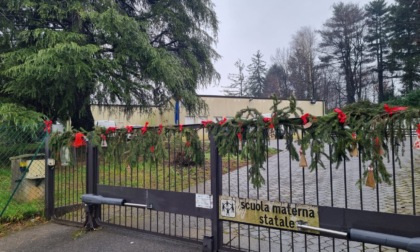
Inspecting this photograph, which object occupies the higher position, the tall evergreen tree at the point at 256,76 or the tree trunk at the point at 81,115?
the tall evergreen tree at the point at 256,76

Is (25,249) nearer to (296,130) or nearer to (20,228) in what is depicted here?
(20,228)

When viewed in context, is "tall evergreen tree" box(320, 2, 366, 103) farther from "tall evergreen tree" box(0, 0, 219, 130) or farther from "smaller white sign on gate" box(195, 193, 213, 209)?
"smaller white sign on gate" box(195, 193, 213, 209)

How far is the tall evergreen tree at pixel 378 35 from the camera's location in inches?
1495

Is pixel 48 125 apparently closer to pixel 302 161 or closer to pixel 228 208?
pixel 228 208

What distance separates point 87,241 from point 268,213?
2.65 meters

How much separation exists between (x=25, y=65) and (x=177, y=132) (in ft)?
26.3

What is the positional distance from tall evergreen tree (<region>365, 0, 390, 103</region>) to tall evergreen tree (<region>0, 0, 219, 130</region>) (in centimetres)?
3144

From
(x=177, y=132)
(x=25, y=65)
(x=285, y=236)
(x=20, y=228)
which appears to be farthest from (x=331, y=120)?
(x=25, y=65)

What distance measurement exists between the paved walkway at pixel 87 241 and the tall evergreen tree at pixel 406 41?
34197 millimetres

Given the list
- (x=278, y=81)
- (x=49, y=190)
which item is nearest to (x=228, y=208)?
(x=49, y=190)

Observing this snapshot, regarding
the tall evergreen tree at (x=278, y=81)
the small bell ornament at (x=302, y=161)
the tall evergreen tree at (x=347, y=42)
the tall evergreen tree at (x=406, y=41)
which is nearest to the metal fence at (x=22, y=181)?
the small bell ornament at (x=302, y=161)

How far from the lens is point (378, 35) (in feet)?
125

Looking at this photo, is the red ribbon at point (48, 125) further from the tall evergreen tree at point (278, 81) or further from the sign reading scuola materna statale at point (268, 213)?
the tall evergreen tree at point (278, 81)

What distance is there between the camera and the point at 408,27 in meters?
34.2
